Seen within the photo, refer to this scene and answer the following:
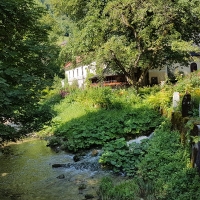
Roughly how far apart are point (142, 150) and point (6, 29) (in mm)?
6729

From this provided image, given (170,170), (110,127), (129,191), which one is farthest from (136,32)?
(129,191)

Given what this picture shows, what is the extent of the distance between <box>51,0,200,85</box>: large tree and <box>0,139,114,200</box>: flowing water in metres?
10.8

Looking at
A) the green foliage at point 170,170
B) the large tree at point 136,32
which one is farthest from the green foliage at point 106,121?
the green foliage at point 170,170

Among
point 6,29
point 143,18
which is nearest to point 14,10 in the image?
point 6,29

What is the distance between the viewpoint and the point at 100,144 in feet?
45.9

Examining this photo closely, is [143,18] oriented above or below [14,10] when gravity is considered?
above

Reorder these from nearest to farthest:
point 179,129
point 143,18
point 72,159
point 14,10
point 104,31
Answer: point 14,10
point 179,129
point 72,159
point 143,18
point 104,31

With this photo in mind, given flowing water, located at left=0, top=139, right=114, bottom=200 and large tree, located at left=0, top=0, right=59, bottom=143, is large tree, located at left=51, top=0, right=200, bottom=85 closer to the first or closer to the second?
flowing water, located at left=0, top=139, right=114, bottom=200

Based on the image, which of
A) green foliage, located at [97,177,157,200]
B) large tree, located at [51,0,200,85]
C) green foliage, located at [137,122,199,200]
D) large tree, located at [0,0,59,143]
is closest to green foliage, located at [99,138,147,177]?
green foliage, located at [137,122,199,200]

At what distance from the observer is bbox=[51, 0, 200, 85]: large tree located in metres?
20.9

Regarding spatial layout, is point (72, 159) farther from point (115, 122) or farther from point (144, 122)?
Answer: point (144, 122)

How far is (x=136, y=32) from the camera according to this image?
23.1 metres

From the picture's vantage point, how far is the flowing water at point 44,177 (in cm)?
879

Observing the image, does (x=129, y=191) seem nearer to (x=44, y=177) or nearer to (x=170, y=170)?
(x=170, y=170)
